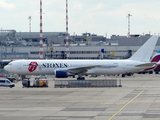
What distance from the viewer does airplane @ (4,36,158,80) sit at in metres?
70.6

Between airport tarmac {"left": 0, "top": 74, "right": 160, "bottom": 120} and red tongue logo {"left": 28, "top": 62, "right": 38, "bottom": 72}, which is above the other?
red tongue logo {"left": 28, "top": 62, "right": 38, "bottom": 72}

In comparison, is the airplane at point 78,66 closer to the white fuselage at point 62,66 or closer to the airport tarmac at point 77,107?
the white fuselage at point 62,66

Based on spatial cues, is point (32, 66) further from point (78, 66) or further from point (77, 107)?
point (77, 107)

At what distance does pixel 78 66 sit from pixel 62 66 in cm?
287

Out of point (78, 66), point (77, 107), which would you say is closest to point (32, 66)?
point (78, 66)

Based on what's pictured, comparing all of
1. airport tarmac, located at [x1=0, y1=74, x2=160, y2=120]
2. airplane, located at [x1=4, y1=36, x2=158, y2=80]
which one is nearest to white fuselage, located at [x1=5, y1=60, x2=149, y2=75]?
airplane, located at [x1=4, y1=36, x2=158, y2=80]

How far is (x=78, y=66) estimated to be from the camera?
72312mm

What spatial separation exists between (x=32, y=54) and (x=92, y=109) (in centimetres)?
9916

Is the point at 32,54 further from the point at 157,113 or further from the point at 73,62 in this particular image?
the point at 157,113

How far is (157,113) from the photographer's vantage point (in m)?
29.1

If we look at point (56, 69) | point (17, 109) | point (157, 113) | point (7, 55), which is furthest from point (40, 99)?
point (7, 55)

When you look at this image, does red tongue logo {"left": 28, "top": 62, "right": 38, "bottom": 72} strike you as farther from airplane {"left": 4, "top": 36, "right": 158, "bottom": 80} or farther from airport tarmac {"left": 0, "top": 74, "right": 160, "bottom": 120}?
airport tarmac {"left": 0, "top": 74, "right": 160, "bottom": 120}

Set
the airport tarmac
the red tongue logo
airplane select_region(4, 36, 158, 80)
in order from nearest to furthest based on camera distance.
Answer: the airport tarmac, the red tongue logo, airplane select_region(4, 36, 158, 80)

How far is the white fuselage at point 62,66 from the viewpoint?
70.6 m
